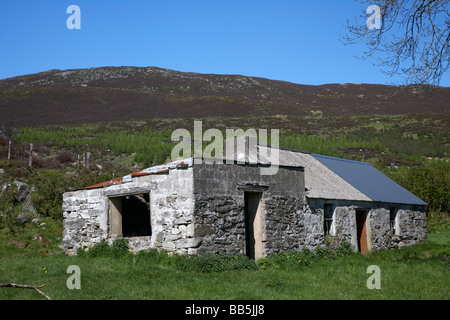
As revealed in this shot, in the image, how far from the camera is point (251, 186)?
1277cm

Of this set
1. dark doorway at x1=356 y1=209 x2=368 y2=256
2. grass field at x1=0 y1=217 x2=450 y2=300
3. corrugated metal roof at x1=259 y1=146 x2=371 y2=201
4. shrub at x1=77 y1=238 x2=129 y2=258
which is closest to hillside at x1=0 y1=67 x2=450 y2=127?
corrugated metal roof at x1=259 y1=146 x2=371 y2=201

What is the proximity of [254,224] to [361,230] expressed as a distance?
6070 millimetres

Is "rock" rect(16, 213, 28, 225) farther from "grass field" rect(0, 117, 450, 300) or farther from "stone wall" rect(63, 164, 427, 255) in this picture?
"stone wall" rect(63, 164, 427, 255)

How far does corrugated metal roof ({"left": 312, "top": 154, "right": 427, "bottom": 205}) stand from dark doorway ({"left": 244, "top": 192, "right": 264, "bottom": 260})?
20.6ft

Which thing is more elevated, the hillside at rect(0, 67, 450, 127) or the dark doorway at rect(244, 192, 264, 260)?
the hillside at rect(0, 67, 450, 127)

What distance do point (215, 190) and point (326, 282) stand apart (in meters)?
3.66

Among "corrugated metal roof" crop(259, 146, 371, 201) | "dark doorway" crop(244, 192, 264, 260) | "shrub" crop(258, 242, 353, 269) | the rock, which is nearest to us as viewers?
"shrub" crop(258, 242, 353, 269)

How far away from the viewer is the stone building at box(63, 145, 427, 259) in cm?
1158

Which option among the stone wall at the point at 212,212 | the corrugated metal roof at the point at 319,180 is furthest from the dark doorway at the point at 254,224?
the corrugated metal roof at the point at 319,180

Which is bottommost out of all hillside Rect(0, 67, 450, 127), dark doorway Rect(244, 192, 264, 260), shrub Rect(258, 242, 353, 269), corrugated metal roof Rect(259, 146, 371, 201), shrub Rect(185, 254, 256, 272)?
shrub Rect(258, 242, 353, 269)

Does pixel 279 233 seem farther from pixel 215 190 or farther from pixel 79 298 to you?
pixel 79 298
